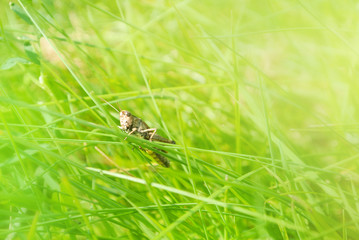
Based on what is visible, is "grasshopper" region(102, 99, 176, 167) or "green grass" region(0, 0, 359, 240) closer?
"green grass" region(0, 0, 359, 240)

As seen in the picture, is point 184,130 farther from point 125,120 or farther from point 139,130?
point 125,120

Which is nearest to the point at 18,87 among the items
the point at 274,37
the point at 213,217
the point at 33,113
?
the point at 33,113

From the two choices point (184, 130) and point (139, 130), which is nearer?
point (139, 130)

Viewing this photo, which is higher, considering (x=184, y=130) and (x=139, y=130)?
(x=139, y=130)

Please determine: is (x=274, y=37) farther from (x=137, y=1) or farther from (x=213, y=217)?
(x=213, y=217)

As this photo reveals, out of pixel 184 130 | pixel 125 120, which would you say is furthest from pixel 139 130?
pixel 184 130

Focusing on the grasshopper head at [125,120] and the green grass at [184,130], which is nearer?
the green grass at [184,130]
